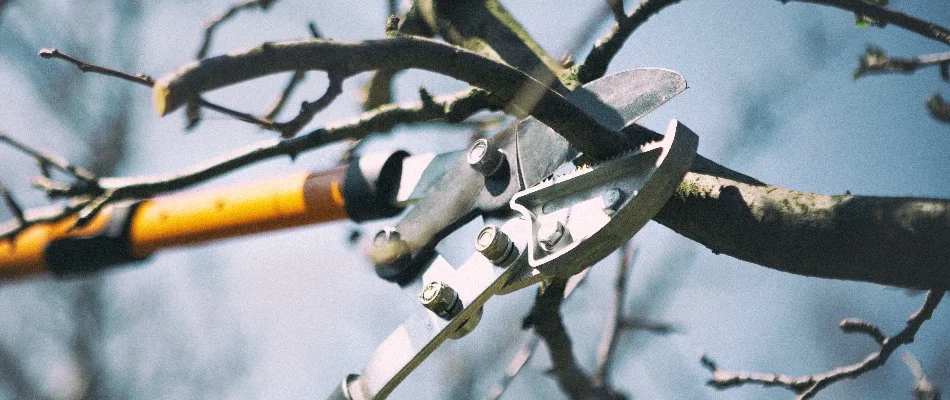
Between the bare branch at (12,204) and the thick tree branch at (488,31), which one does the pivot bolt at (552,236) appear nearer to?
the thick tree branch at (488,31)

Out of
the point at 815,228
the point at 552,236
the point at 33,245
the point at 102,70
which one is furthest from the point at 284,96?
the point at 815,228

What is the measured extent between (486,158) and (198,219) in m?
0.83

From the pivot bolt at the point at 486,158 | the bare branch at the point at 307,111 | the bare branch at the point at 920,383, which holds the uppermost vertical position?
the bare branch at the point at 307,111

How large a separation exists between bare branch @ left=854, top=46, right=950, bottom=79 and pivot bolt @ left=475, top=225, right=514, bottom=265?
1.32 meters

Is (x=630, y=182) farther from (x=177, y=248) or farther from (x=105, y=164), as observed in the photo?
(x=105, y=164)

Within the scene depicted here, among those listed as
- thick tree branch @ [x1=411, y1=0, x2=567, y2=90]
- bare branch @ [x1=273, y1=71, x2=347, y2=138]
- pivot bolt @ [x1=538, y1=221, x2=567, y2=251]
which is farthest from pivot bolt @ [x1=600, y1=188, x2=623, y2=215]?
thick tree branch @ [x1=411, y1=0, x2=567, y2=90]

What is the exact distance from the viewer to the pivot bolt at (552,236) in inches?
77.9

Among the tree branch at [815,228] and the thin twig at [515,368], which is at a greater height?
the tree branch at [815,228]

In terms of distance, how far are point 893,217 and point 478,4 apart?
1.77m

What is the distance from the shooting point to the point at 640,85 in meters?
1.93

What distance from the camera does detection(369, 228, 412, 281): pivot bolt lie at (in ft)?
7.68

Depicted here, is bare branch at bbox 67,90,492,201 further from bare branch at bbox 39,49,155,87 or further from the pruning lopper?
bare branch at bbox 39,49,155,87

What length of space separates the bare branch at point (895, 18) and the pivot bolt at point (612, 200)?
0.95m

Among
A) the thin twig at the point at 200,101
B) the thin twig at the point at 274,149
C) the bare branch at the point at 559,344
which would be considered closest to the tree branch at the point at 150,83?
the thin twig at the point at 200,101
